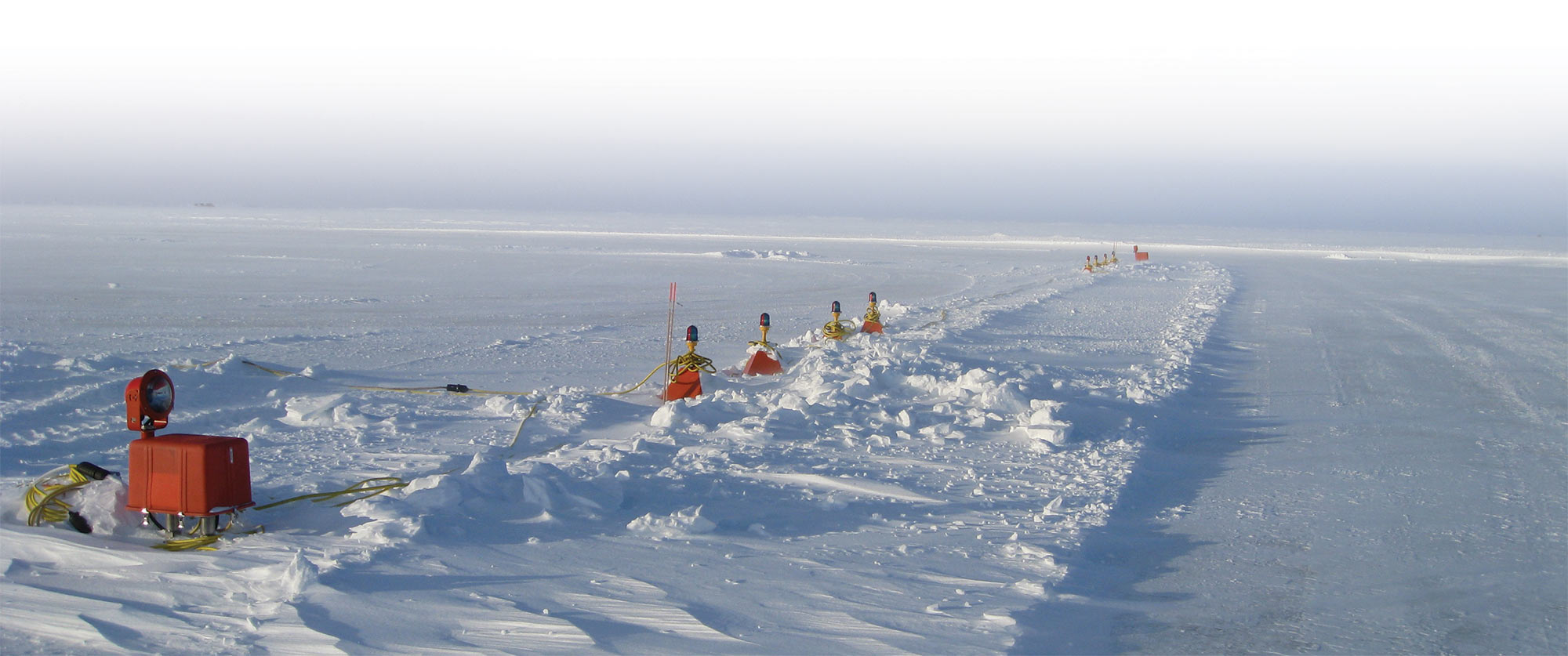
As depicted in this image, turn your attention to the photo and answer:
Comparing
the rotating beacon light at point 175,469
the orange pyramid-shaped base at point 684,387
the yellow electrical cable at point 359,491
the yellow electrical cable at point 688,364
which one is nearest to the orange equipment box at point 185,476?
the rotating beacon light at point 175,469

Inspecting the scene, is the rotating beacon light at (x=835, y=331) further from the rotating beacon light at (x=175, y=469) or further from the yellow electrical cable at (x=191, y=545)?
the yellow electrical cable at (x=191, y=545)

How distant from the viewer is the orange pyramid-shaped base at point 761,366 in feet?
38.9

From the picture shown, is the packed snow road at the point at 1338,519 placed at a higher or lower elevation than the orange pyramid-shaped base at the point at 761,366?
lower

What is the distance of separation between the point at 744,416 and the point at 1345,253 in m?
53.3

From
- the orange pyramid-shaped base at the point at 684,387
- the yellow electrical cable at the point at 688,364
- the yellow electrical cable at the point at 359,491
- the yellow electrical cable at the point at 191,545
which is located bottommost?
the yellow electrical cable at the point at 191,545

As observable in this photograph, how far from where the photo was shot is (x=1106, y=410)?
9695mm

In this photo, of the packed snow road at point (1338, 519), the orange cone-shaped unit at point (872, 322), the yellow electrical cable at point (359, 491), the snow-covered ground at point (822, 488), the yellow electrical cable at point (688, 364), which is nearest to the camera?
the snow-covered ground at point (822, 488)

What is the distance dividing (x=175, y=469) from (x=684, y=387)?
17.4ft

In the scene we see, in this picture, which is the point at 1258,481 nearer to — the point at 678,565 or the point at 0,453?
the point at 678,565

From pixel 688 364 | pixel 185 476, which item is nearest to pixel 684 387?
pixel 688 364

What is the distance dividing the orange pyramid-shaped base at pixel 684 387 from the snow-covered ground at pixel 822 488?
0.21 meters

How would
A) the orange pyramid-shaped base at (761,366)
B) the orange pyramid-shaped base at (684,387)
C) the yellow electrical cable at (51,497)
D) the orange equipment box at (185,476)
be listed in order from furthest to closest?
the orange pyramid-shaped base at (761,366)
the orange pyramid-shaped base at (684,387)
the yellow electrical cable at (51,497)
the orange equipment box at (185,476)

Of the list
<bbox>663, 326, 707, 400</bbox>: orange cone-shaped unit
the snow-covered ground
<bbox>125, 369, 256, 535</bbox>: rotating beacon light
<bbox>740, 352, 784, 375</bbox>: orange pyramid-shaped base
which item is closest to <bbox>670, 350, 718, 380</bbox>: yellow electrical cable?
<bbox>663, 326, 707, 400</bbox>: orange cone-shaped unit

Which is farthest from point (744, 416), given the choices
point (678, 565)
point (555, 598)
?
point (555, 598)
